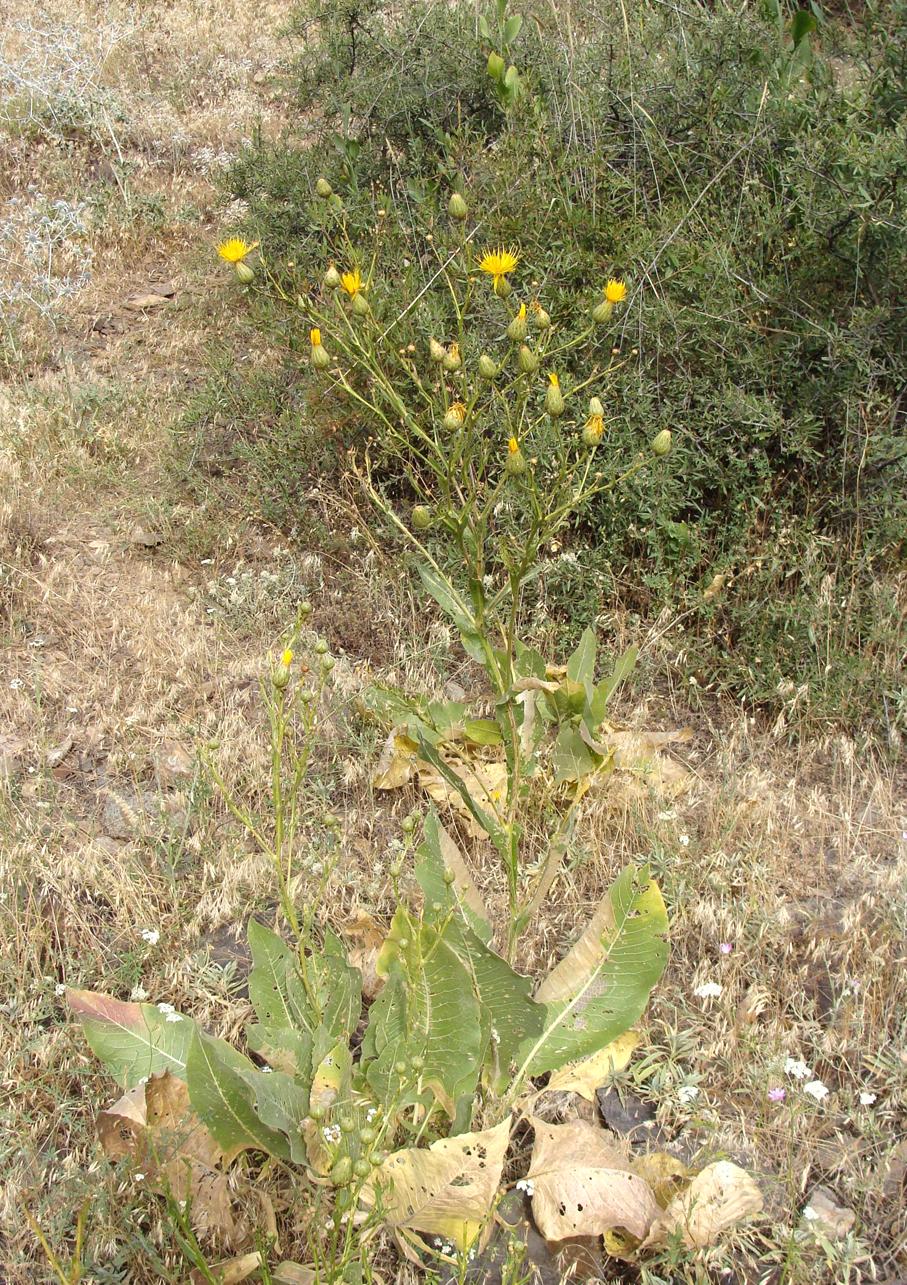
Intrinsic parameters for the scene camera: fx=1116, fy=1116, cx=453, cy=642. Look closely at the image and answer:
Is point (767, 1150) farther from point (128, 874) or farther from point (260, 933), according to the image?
point (128, 874)

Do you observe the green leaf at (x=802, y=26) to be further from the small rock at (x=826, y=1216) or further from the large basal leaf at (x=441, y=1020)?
the small rock at (x=826, y=1216)

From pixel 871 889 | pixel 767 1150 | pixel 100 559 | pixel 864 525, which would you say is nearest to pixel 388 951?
pixel 767 1150

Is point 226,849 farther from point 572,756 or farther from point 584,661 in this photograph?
point 584,661

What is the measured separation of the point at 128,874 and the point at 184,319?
11.8ft

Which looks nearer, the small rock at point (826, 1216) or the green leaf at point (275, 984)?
the small rock at point (826, 1216)

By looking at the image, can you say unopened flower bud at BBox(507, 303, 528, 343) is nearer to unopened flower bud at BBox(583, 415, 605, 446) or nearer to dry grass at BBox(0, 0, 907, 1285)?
unopened flower bud at BBox(583, 415, 605, 446)

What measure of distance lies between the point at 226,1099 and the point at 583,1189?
2.14 feet

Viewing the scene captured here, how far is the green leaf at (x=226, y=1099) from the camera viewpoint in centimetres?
184

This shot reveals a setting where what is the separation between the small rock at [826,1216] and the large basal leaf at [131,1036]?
1162mm

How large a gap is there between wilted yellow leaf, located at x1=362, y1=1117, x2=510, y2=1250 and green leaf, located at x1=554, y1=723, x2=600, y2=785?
1209 mm

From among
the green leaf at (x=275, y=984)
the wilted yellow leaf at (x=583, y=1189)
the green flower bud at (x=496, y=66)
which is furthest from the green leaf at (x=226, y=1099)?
the green flower bud at (x=496, y=66)

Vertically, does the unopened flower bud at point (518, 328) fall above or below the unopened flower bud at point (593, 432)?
above

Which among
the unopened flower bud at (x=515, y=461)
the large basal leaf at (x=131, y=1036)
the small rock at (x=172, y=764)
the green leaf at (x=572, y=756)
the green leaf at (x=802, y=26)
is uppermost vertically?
the green leaf at (x=802, y=26)

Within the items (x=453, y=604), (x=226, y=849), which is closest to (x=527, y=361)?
(x=453, y=604)
